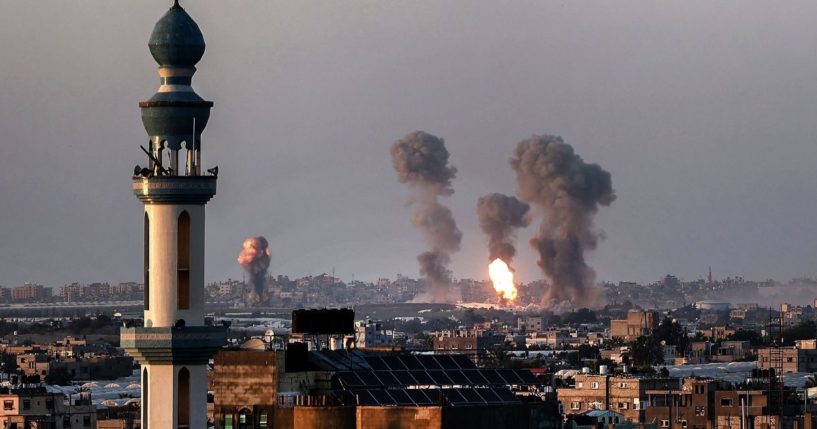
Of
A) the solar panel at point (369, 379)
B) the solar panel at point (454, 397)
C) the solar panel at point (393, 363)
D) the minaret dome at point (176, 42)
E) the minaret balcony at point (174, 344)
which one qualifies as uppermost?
the minaret dome at point (176, 42)

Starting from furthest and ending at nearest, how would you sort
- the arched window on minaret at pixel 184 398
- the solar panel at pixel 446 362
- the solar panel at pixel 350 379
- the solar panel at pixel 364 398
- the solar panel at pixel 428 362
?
the solar panel at pixel 446 362 < the solar panel at pixel 428 362 < the solar panel at pixel 350 379 < the solar panel at pixel 364 398 < the arched window on minaret at pixel 184 398

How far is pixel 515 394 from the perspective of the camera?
209 feet

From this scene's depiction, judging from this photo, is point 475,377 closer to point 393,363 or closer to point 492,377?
point 492,377

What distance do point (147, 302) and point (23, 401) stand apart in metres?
84.8

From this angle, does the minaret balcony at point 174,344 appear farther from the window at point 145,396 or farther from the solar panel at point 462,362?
the solar panel at point 462,362

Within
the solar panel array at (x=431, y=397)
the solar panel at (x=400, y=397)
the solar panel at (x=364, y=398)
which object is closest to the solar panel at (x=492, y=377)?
the solar panel array at (x=431, y=397)

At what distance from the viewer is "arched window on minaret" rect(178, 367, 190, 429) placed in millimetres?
43156

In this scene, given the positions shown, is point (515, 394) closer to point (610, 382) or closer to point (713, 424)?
point (713, 424)

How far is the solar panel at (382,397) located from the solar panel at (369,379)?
0.61m

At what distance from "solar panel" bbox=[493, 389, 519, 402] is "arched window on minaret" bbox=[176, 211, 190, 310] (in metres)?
19.6

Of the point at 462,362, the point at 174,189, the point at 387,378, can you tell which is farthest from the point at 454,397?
the point at 174,189

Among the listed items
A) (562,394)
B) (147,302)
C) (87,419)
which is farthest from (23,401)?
(147,302)

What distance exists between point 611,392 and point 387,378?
80.8m

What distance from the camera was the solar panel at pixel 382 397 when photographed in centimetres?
6034
